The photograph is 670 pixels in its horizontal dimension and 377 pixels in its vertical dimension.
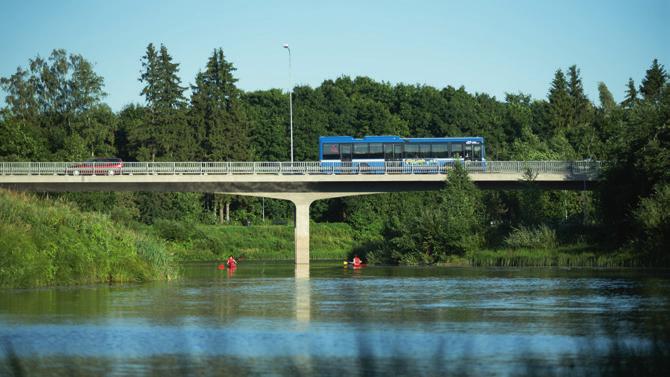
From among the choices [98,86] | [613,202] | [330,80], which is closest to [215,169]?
[613,202]

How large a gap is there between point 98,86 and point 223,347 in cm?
10545

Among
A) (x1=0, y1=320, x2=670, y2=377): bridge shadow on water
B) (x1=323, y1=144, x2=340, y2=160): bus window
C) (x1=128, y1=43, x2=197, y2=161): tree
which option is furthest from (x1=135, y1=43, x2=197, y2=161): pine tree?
(x1=0, y1=320, x2=670, y2=377): bridge shadow on water

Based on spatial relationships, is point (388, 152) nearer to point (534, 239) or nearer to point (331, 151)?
point (331, 151)

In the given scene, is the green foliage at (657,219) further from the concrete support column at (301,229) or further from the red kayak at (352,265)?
the concrete support column at (301,229)

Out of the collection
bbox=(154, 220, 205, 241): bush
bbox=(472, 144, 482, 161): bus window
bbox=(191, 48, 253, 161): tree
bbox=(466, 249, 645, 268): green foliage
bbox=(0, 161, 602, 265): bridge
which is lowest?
bbox=(466, 249, 645, 268): green foliage

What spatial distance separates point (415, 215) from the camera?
3091 inches

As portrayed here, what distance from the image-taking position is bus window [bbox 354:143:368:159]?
92625mm

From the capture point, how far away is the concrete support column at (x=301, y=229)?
8906cm

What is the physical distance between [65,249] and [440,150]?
4912cm

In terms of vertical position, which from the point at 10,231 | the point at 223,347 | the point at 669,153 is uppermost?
the point at 669,153

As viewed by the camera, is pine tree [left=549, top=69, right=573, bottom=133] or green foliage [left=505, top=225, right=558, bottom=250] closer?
green foliage [left=505, top=225, right=558, bottom=250]

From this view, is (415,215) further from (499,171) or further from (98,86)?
(98,86)

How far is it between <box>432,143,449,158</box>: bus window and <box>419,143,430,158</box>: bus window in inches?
21.7

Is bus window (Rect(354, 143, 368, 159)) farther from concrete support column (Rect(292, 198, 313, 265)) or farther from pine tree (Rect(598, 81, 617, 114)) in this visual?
pine tree (Rect(598, 81, 617, 114))
